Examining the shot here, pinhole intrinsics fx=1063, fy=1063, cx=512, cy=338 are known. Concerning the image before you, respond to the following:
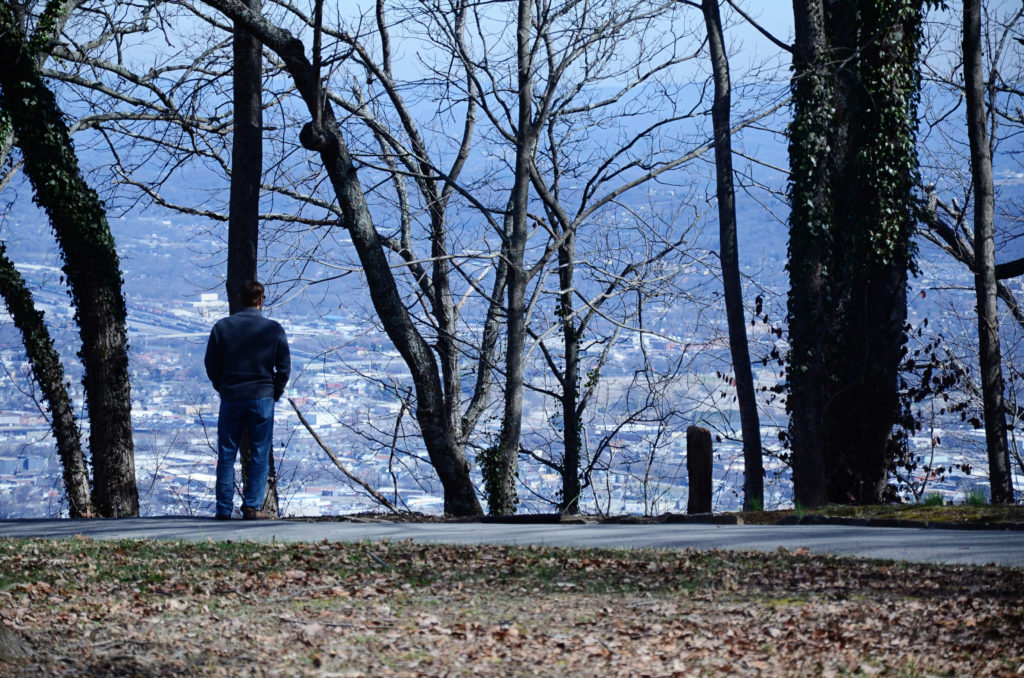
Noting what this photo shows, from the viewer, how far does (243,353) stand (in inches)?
378

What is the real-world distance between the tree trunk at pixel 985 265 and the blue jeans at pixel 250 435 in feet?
34.6

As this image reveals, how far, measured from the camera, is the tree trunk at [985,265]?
15.5 metres

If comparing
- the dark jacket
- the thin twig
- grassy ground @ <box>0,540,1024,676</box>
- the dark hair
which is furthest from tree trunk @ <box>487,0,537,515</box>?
grassy ground @ <box>0,540,1024,676</box>

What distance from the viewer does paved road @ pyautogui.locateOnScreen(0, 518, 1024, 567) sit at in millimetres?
7898

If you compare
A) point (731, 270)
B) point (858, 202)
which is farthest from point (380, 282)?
point (858, 202)

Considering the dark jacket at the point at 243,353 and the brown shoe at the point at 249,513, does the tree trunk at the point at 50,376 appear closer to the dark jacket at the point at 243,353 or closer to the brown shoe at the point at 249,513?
the brown shoe at the point at 249,513

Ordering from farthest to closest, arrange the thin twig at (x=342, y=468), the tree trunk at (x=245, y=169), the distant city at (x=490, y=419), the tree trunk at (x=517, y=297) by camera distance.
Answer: the thin twig at (x=342, y=468) → the distant city at (x=490, y=419) → the tree trunk at (x=517, y=297) → the tree trunk at (x=245, y=169)

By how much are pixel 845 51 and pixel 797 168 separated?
1.91m

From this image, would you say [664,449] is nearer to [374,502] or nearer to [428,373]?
[374,502]

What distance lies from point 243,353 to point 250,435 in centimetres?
79

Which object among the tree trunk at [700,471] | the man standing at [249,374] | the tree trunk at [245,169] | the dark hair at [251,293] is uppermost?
the tree trunk at [245,169]

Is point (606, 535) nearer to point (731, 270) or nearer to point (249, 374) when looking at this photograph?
point (249, 374)

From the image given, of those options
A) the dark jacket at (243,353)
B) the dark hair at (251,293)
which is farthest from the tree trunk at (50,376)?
the dark hair at (251,293)

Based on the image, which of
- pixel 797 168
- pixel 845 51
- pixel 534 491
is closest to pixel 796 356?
pixel 797 168
